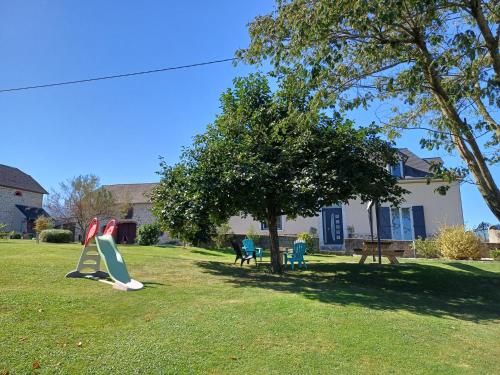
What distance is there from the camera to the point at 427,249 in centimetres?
1856

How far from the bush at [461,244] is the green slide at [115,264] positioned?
13325 mm

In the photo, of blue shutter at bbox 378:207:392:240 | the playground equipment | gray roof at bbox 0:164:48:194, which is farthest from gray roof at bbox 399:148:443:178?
gray roof at bbox 0:164:48:194

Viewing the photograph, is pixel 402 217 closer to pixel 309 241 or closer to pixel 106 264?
pixel 309 241

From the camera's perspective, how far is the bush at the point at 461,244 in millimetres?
16500

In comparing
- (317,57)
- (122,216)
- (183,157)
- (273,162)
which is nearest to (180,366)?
(317,57)

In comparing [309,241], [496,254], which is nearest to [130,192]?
[309,241]

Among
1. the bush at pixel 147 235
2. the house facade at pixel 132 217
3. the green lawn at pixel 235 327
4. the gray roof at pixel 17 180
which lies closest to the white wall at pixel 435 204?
the green lawn at pixel 235 327

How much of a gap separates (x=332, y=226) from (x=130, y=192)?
26450 mm

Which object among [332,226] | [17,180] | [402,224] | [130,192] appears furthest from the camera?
[17,180]

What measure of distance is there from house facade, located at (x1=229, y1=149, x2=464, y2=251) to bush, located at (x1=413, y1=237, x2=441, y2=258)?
12.4ft

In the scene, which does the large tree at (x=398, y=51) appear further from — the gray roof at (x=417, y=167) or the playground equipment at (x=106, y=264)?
the gray roof at (x=417, y=167)

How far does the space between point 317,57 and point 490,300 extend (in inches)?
284

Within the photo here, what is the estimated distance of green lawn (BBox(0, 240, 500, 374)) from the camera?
189 inches

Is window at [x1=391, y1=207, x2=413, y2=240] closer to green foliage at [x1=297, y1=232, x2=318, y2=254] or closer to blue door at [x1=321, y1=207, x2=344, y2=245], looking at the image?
blue door at [x1=321, y1=207, x2=344, y2=245]
